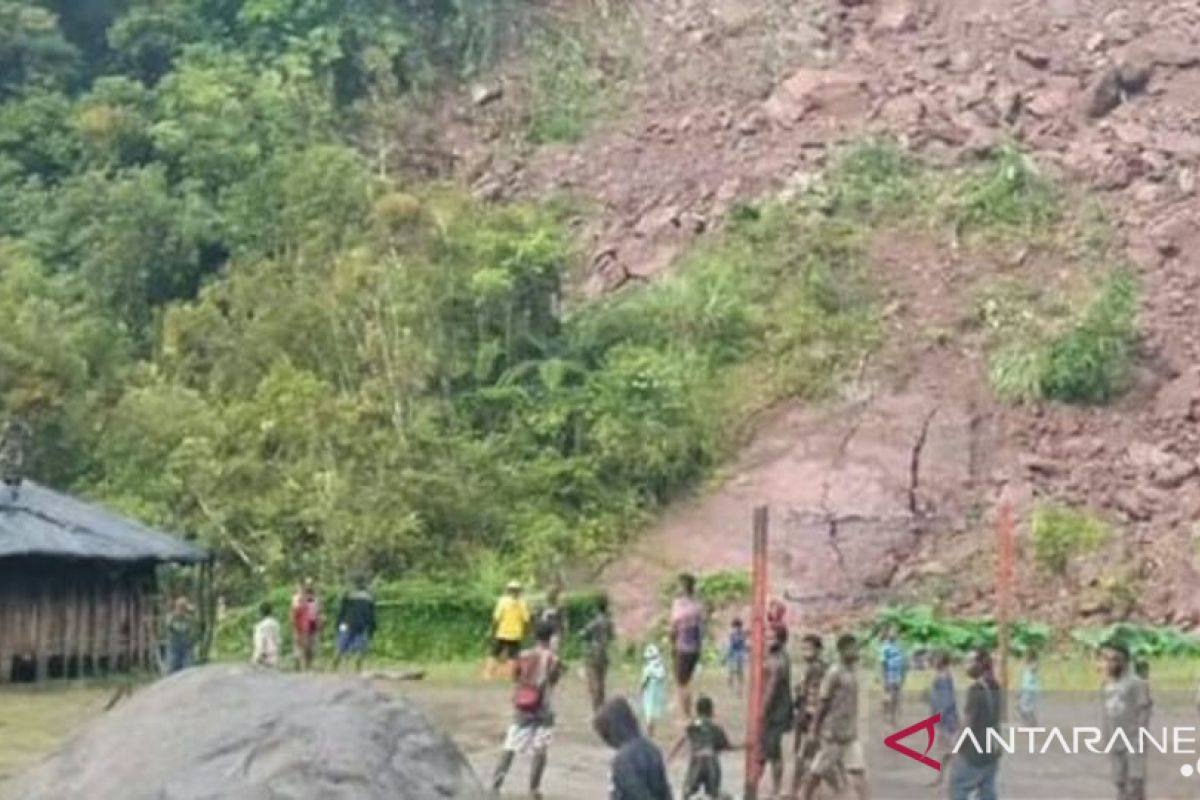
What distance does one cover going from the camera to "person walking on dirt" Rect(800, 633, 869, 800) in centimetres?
1345

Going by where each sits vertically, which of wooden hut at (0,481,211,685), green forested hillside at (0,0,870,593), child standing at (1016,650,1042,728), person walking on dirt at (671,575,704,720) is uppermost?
green forested hillside at (0,0,870,593)

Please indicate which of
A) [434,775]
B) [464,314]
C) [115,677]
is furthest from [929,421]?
[434,775]

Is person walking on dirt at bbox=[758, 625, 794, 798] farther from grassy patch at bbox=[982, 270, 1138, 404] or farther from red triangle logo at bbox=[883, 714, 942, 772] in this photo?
grassy patch at bbox=[982, 270, 1138, 404]

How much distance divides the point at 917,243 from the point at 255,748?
106 ft

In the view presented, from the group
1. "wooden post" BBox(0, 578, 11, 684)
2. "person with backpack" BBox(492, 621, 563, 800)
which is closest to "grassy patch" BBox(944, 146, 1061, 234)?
"wooden post" BBox(0, 578, 11, 684)

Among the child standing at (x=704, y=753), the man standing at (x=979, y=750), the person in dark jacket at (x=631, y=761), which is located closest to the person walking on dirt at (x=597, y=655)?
the child standing at (x=704, y=753)

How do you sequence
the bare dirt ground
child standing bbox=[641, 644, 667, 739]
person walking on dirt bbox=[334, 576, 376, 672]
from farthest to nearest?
1. the bare dirt ground
2. person walking on dirt bbox=[334, 576, 376, 672]
3. child standing bbox=[641, 644, 667, 739]

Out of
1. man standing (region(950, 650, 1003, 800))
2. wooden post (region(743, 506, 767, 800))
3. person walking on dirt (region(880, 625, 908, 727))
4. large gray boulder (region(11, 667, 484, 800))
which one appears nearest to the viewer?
large gray boulder (region(11, 667, 484, 800))

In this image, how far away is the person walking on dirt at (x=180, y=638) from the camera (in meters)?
21.7

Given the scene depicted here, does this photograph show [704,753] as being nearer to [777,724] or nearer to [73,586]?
[777,724]

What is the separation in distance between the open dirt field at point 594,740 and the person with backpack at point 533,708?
602 millimetres

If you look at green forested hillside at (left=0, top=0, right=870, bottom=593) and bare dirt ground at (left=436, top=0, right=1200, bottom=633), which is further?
bare dirt ground at (left=436, top=0, right=1200, bottom=633)

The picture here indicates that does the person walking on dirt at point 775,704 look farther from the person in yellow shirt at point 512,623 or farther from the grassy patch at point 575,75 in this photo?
the grassy patch at point 575,75

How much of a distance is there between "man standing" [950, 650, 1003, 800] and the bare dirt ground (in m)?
18.1
